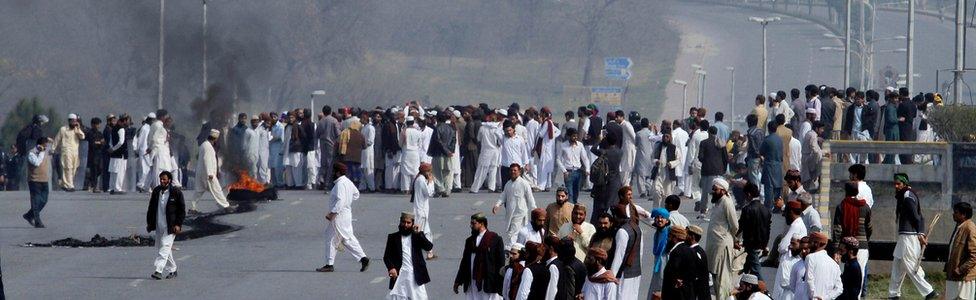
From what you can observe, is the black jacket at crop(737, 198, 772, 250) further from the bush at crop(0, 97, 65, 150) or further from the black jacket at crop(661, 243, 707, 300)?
the bush at crop(0, 97, 65, 150)

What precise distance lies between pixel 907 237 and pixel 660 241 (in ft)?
11.4

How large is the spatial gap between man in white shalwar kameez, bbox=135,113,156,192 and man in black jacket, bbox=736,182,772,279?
15.4m

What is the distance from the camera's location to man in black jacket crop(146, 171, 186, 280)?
1859cm

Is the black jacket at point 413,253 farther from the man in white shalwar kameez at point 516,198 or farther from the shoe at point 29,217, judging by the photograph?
the shoe at point 29,217

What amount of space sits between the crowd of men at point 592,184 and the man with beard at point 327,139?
0.09 feet

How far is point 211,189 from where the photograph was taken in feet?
84.6

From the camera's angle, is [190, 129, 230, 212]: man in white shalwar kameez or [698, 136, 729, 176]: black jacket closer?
[698, 136, 729, 176]: black jacket

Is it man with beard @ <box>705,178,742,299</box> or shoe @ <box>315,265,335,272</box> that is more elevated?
man with beard @ <box>705,178,742,299</box>

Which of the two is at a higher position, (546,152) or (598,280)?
(546,152)

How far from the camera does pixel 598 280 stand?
1397 centimetres

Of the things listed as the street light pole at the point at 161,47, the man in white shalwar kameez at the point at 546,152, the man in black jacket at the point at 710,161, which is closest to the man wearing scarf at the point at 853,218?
the man in black jacket at the point at 710,161

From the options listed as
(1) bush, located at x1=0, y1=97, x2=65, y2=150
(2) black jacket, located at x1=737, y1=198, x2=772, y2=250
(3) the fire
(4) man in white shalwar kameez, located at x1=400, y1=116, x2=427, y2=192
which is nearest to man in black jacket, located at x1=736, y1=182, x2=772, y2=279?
(2) black jacket, located at x1=737, y1=198, x2=772, y2=250

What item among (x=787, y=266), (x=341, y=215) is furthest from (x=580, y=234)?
(x=341, y=215)

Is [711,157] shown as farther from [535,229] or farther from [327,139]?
[535,229]
